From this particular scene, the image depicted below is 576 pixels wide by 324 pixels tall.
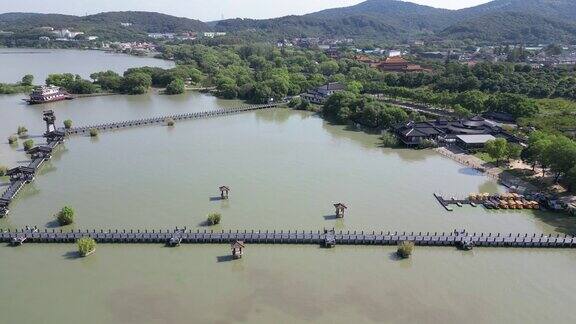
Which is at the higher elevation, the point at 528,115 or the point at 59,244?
the point at 528,115

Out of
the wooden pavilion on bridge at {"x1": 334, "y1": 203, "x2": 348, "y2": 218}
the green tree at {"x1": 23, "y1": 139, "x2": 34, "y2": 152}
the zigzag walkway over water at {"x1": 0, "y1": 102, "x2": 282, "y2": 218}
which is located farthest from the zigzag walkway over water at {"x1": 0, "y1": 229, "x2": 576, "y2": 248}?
the green tree at {"x1": 23, "y1": 139, "x2": 34, "y2": 152}

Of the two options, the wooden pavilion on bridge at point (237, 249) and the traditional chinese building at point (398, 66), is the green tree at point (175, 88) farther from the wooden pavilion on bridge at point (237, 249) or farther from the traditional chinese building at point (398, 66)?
the wooden pavilion on bridge at point (237, 249)

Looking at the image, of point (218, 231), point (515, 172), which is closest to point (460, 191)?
point (515, 172)

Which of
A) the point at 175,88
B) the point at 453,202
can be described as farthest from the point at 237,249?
the point at 175,88

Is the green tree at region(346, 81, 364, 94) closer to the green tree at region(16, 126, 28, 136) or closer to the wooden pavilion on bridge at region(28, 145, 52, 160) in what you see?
the wooden pavilion on bridge at region(28, 145, 52, 160)

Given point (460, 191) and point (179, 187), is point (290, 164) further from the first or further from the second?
point (460, 191)
